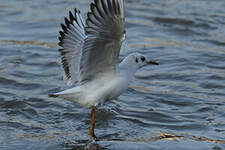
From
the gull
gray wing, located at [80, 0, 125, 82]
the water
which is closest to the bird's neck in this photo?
the gull

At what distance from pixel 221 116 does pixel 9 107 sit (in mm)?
3065

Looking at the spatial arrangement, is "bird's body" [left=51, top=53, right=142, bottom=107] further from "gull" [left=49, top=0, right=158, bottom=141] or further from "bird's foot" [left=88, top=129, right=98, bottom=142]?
"bird's foot" [left=88, top=129, right=98, bottom=142]

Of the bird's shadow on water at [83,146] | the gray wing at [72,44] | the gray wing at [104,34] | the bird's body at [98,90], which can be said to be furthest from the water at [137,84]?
the gray wing at [104,34]

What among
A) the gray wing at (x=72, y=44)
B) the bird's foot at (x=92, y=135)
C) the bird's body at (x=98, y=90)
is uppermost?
the gray wing at (x=72, y=44)

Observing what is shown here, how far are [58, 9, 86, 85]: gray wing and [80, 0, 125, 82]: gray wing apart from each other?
1.53 ft

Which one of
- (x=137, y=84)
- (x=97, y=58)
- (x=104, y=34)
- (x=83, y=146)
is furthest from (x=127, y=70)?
(x=137, y=84)

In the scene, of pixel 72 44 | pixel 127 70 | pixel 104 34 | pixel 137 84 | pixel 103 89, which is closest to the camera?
pixel 104 34

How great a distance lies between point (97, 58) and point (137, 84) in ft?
9.83

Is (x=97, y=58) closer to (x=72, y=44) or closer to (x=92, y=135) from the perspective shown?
(x=72, y=44)

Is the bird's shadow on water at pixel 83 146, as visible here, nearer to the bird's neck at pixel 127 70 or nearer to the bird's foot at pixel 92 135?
the bird's foot at pixel 92 135

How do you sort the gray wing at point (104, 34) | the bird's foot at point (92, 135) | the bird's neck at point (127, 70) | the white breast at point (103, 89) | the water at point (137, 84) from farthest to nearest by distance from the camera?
the water at point (137, 84), the bird's foot at point (92, 135), the bird's neck at point (127, 70), the white breast at point (103, 89), the gray wing at point (104, 34)

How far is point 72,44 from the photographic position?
18.9 feet

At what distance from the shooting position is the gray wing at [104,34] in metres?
4.72

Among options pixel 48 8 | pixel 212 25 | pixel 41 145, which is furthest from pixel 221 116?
pixel 48 8
